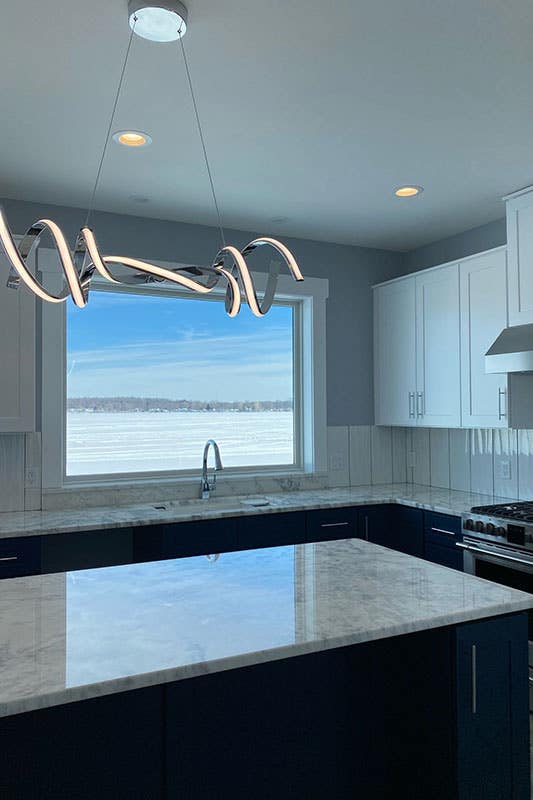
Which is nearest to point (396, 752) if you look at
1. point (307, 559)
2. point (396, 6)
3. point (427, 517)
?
point (307, 559)

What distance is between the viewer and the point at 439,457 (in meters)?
4.54

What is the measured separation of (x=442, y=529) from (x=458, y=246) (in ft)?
6.22

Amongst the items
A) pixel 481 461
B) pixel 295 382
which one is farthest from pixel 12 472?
pixel 481 461

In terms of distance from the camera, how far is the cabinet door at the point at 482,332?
3.61 m

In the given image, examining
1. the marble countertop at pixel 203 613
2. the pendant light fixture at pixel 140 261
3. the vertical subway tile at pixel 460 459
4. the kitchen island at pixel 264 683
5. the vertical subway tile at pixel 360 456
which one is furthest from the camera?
the vertical subway tile at pixel 360 456

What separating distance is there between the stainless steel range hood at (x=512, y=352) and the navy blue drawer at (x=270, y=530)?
1.37 meters

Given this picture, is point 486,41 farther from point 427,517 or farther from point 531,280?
point 427,517

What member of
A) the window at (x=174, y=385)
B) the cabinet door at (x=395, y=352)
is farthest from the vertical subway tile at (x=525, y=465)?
the window at (x=174, y=385)

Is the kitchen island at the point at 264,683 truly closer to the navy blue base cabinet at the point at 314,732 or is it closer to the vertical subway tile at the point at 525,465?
the navy blue base cabinet at the point at 314,732

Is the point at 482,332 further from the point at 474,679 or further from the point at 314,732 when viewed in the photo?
the point at 314,732

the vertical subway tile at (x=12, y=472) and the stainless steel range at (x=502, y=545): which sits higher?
the vertical subway tile at (x=12, y=472)

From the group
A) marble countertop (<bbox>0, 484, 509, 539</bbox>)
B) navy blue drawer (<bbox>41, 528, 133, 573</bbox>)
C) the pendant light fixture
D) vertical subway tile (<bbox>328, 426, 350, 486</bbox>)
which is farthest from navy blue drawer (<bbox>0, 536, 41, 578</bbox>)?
vertical subway tile (<bbox>328, 426, 350, 486</bbox>)

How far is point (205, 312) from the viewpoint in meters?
4.30

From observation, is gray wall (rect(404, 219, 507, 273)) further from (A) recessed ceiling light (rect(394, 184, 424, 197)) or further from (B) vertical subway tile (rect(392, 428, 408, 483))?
(B) vertical subway tile (rect(392, 428, 408, 483))
